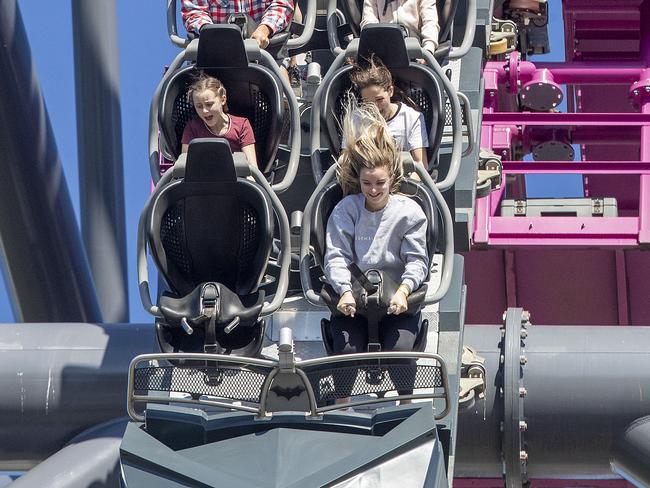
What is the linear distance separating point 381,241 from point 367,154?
13.6 inches

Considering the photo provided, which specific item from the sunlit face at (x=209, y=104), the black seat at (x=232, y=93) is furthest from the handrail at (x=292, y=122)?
the sunlit face at (x=209, y=104)

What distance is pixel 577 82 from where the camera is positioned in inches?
562

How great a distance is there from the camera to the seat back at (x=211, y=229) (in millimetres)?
8211

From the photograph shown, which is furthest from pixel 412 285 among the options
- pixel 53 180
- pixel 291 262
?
pixel 53 180

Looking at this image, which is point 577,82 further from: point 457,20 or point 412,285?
point 412,285

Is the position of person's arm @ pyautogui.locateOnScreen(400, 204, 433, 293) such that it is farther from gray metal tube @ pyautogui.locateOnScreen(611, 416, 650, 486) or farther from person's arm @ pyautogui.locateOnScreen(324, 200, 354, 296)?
gray metal tube @ pyautogui.locateOnScreen(611, 416, 650, 486)

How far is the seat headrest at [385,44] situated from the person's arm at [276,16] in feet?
2.59

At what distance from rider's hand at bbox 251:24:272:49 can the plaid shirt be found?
36 mm

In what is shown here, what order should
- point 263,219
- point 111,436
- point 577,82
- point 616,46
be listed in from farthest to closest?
1. point 616,46
2. point 577,82
3. point 111,436
4. point 263,219

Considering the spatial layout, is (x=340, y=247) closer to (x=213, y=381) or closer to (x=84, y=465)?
(x=213, y=381)

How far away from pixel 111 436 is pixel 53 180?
3596 millimetres

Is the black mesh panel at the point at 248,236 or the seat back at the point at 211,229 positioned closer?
the seat back at the point at 211,229

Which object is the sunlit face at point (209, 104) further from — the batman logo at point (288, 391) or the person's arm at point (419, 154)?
the batman logo at point (288, 391)

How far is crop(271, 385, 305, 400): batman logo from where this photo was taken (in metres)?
7.37
